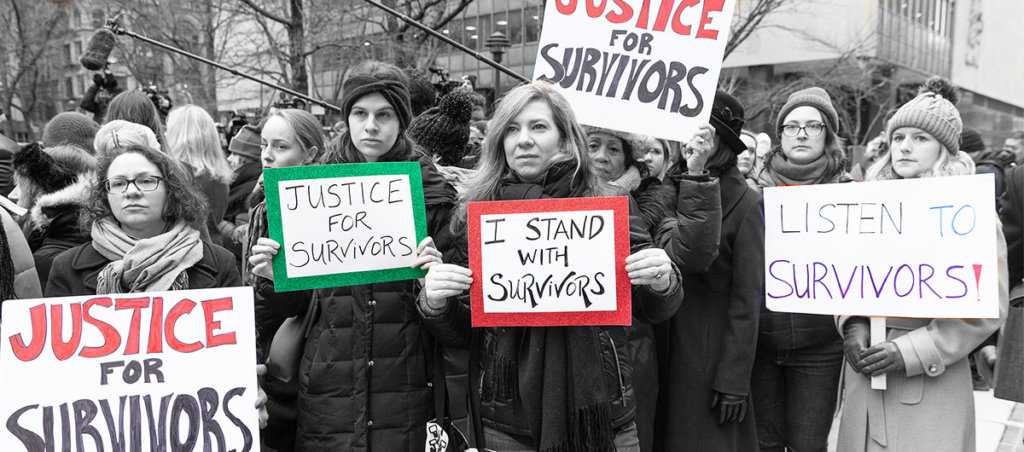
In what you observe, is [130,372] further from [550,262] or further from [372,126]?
[550,262]

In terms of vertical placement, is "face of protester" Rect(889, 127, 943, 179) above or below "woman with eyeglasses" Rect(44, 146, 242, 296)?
above

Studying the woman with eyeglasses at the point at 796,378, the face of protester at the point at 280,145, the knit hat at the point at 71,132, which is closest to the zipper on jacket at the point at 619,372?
the woman with eyeglasses at the point at 796,378

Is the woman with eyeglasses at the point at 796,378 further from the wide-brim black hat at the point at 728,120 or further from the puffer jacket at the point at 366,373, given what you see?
the puffer jacket at the point at 366,373

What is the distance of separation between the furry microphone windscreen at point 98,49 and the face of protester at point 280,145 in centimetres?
278

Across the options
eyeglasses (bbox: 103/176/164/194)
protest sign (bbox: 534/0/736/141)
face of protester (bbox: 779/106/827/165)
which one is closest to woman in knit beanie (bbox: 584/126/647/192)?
protest sign (bbox: 534/0/736/141)

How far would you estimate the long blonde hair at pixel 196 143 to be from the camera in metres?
4.30

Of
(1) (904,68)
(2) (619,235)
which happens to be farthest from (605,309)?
(1) (904,68)

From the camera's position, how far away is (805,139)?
375 cm

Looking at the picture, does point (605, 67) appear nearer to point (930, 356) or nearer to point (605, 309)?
point (605, 309)

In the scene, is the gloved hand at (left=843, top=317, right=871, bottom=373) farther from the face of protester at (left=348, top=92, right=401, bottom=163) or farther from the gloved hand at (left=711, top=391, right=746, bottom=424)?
the face of protester at (left=348, top=92, right=401, bottom=163)

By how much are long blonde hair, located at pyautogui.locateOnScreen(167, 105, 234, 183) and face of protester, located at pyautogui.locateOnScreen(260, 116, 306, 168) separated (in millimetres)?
565

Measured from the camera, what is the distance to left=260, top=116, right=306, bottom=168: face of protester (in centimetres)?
389

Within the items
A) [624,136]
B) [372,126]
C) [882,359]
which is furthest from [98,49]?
[882,359]

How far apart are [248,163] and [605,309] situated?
3395 mm
